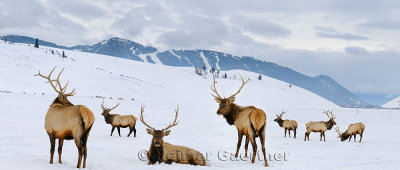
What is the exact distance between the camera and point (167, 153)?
9.95 meters

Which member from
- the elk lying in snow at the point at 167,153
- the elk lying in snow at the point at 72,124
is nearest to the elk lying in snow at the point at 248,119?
the elk lying in snow at the point at 167,153

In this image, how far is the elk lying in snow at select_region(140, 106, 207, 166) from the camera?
9570mm

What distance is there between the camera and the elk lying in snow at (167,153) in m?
9.57

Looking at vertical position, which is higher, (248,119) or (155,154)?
(248,119)

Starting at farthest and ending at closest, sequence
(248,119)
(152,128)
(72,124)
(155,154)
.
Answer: (248,119)
(152,128)
(155,154)
(72,124)

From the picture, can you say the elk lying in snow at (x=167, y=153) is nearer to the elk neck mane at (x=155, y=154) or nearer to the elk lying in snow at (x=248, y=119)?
the elk neck mane at (x=155, y=154)

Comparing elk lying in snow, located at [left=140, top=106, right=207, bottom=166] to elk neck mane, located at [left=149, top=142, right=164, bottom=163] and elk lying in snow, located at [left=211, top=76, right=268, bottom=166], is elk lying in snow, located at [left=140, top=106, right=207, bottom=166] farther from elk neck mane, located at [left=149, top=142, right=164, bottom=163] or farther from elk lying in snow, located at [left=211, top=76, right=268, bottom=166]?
elk lying in snow, located at [left=211, top=76, right=268, bottom=166]

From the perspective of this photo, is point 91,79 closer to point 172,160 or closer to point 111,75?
point 111,75

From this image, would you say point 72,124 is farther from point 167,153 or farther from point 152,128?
point 167,153

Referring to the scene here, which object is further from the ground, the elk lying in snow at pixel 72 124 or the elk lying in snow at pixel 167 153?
the elk lying in snow at pixel 72 124

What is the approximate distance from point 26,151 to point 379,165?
37.5ft

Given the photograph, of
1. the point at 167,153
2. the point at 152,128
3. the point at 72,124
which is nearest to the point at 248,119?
the point at 167,153

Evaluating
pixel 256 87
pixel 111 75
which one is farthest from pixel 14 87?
pixel 256 87

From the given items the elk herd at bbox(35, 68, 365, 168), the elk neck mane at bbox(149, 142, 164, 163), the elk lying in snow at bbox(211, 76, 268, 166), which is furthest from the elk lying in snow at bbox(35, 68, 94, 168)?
the elk lying in snow at bbox(211, 76, 268, 166)
